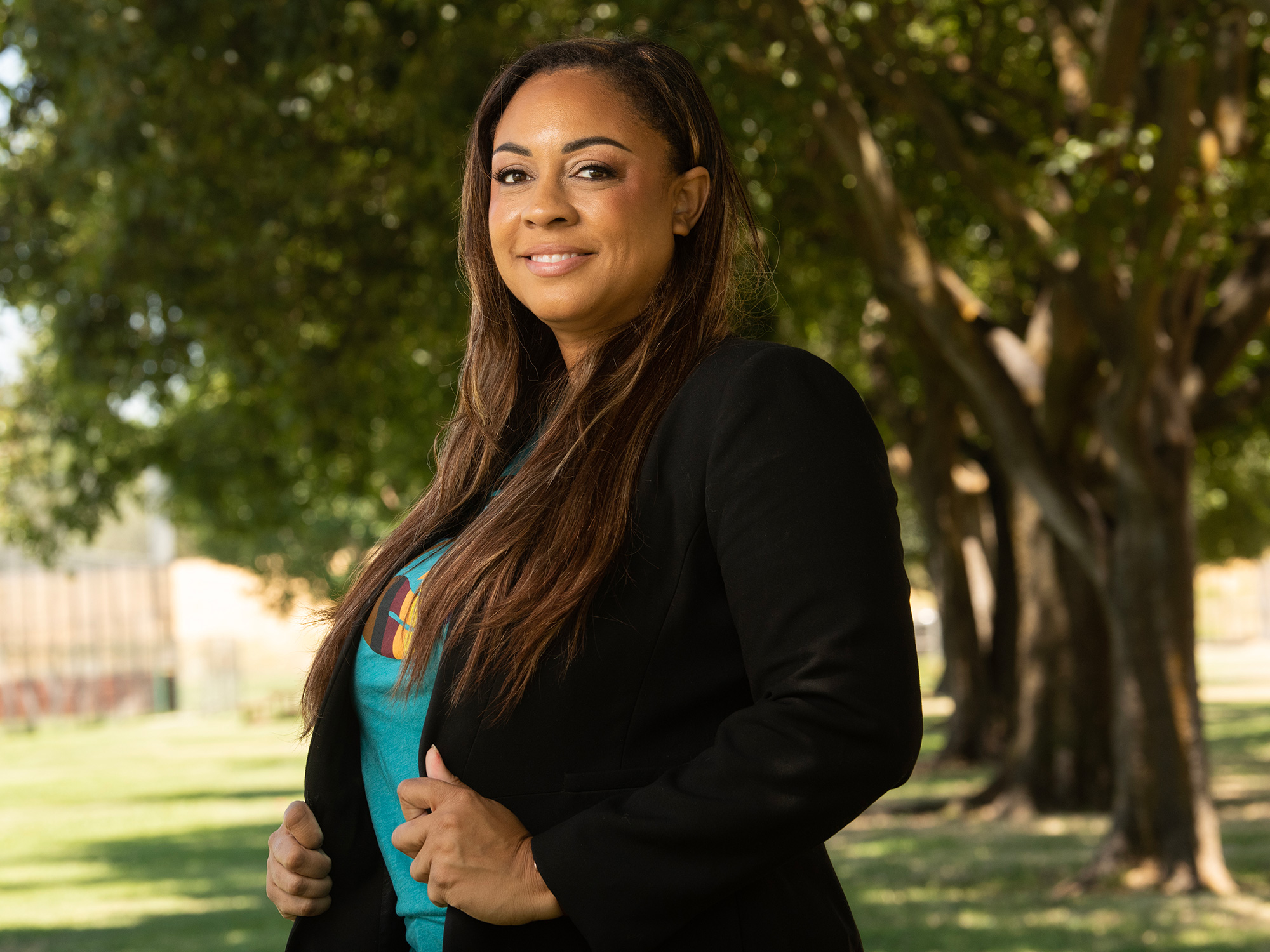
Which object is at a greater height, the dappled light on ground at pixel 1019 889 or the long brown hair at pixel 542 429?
the long brown hair at pixel 542 429

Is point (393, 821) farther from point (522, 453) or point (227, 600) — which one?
point (227, 600)

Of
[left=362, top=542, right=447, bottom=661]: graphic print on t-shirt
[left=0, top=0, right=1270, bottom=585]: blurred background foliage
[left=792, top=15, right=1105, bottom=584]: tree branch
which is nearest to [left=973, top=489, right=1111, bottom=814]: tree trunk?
[left=0, top=0, right=1270, bottom=585]: blurred background foliage

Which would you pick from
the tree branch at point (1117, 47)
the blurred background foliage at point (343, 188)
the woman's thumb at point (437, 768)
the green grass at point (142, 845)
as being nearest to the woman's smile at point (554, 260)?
the woman's thumb at point (437, 768)

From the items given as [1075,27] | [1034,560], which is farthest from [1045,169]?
[1034,560]

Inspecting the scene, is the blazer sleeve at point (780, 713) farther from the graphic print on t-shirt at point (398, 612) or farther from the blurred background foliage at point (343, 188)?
the blurred background foliage at point (343, 188)

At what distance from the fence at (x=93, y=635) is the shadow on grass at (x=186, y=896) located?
1043 inches

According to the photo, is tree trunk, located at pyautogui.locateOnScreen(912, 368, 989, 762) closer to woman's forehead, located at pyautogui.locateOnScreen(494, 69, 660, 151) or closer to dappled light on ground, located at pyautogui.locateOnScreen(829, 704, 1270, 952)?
dappled light on ground, located at pyautogui.locateOnScreen(829, 704, 1270, 952)

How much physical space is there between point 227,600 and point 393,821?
5482cm

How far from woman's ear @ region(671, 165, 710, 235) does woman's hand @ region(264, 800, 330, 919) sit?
980mm

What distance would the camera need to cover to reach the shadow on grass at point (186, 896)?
933 centimetres

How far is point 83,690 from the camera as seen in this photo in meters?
39.4

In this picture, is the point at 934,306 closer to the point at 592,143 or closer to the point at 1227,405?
the point at 1227,405

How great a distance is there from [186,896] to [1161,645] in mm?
7804

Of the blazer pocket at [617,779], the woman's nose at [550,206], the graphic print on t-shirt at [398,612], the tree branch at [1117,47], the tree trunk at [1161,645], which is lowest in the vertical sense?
the tree trunk at [1161,645]
